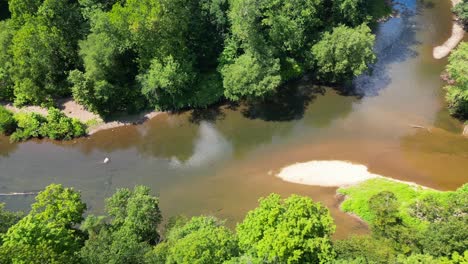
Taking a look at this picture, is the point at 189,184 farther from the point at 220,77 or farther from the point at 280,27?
the point at 280,27

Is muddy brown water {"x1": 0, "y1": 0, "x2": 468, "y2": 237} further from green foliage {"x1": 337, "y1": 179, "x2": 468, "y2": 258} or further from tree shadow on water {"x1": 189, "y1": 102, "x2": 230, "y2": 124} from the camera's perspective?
green foliage {"x1": 337, "y1": 179, "x2": 468, "y2": 258}

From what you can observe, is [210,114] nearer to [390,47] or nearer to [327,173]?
[327,173]

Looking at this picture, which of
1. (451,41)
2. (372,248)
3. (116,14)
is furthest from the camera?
(451,41)

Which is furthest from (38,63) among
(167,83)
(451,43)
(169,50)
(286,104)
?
(451,43)

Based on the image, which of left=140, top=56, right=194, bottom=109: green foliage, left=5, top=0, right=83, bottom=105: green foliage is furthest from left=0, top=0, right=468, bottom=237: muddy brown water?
left=5, top=0, right=83, bottom=105: green foliage

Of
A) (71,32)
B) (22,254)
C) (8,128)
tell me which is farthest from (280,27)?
(22,254)

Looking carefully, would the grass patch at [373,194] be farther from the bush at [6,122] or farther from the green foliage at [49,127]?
the bush at [6,122]

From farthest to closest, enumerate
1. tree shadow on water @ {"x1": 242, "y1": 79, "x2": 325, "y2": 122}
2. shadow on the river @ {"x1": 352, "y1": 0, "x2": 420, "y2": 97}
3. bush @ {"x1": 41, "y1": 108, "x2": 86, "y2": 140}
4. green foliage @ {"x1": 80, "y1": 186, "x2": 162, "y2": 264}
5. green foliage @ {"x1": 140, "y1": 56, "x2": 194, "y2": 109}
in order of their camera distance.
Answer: shadow on the river @ {"x1": 352, "y1": 0, "x2": 420, "y2": 97}, tree shadow on water @ {"x1": 242, "y1": 79, "x2": 325, "y2": 122}, bush @ {"x1": 41, "y1": 108, "x2": 86, "y2": 140}, green foliage @ {"x1": 140, "y1": 56, "x2": 194, "y2": 109}, green foliage @ {"x1": 80, "y1": 186, "x2": 162, "y2": 264}
